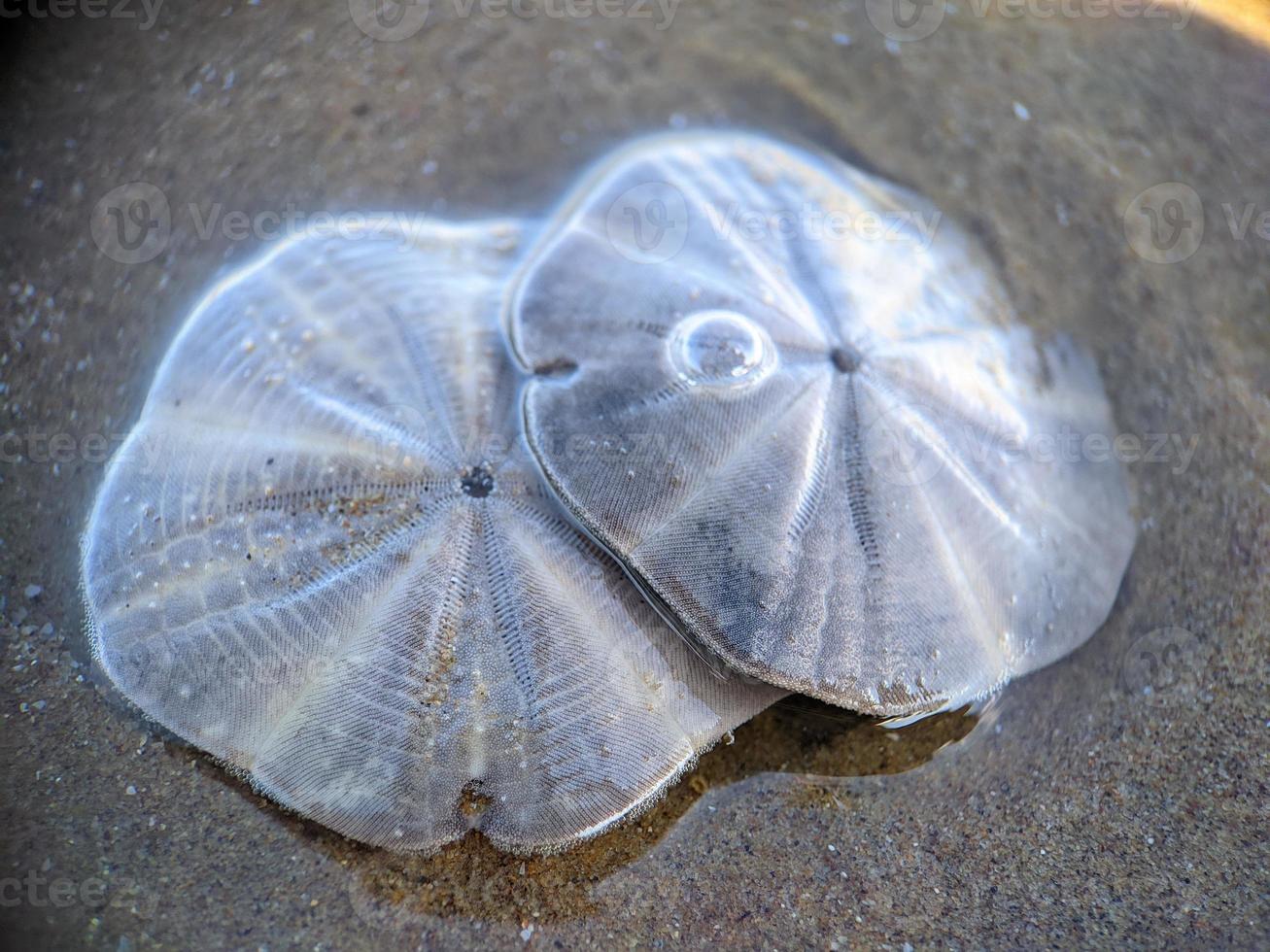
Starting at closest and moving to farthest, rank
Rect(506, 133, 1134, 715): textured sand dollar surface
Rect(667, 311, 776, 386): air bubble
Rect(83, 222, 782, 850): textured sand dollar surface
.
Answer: Rect(83, 222, 782, 850): textured sand dollar surface → Rect(506, 133, 1134, 715): textured sand dollar surface → Rect(667, 311, 776, 386): air bubble

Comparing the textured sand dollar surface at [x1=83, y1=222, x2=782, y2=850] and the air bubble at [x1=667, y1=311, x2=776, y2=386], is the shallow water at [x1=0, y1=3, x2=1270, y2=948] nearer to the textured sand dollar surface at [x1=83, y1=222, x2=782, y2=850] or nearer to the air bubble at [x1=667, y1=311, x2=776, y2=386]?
the textured sand dollar surface at [x1=83, y1=222, x2=782, y2=850]

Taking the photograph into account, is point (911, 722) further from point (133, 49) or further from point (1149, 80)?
point (133, 49)

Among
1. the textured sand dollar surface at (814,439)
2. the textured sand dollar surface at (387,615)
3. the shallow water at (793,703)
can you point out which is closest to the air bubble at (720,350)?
the textured sand dollar surface at (814,439)

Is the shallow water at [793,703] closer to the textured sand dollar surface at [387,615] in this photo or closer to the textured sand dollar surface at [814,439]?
the textured sand dollar surface at [387,615]

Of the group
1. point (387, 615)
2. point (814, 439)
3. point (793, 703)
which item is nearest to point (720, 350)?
point (814, 439)

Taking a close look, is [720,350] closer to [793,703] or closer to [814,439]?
[814,439]

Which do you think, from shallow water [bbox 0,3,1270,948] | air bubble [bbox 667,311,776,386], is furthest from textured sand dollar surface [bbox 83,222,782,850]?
air bubble [bbox 667,311,776,386]
